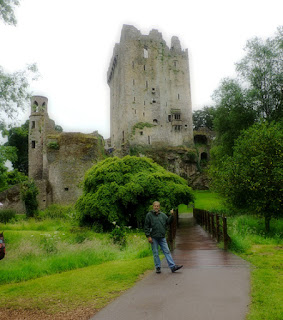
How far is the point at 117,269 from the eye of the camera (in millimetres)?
7301

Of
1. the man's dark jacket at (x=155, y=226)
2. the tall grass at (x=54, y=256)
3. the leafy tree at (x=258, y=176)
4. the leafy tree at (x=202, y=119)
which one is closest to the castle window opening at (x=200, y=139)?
the leafy tree at (x=202, y=119)

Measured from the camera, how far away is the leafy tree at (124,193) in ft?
57.0

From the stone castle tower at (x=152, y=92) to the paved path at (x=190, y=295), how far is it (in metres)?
40.5

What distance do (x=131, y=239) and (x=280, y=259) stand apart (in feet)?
21.1

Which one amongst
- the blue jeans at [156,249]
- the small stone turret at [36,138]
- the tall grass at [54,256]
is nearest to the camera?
the blue jeans at [156,249]

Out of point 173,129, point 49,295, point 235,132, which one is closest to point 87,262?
point 49,295

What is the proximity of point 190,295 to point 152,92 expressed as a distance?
4677 cm

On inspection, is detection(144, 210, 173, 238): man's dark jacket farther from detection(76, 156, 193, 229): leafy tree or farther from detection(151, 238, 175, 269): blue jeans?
detection(76, 156, 193, 229): leafy tree

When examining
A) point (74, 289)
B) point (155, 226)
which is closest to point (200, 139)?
point (155, 226)

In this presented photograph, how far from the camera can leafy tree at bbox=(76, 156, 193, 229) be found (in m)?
17.4

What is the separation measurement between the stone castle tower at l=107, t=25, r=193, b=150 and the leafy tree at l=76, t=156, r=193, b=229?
91.3 feet

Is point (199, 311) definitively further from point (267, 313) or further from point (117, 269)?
point (117, 269)

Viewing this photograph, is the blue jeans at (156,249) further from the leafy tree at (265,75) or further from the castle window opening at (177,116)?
the castle window opening at (177,116)

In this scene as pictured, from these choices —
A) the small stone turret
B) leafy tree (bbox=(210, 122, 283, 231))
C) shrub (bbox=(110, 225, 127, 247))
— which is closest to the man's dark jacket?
shrub (bbox=(110, 225, 127, 247))
